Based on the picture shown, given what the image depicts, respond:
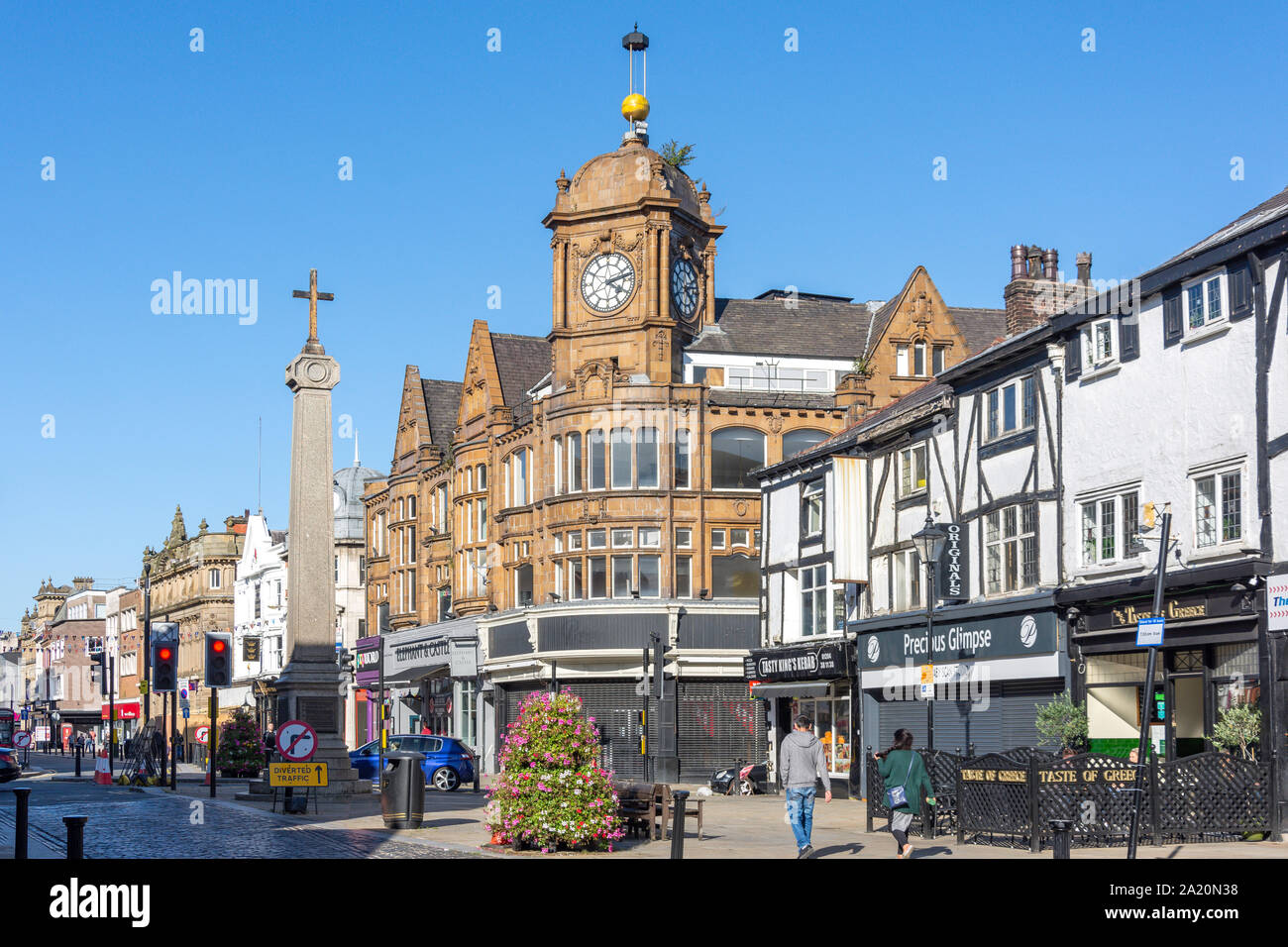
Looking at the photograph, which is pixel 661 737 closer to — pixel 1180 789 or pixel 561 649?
pixel 561 649

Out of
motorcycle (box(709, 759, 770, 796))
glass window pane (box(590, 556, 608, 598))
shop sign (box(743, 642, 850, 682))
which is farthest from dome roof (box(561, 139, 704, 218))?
motorcycle (box(709, 759, 770, 796))

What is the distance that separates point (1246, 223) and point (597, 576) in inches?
1239

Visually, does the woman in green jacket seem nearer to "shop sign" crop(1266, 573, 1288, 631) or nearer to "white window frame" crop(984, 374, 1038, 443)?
"shop sign" crop(1266, 573, 1288, 631)

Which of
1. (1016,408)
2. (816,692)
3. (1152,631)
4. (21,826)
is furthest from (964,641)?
(21,826)

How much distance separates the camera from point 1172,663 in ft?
88.9

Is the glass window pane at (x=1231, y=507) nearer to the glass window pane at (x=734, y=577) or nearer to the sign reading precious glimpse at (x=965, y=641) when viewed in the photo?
the sign reading precious glimpse at (x=965, y=641)

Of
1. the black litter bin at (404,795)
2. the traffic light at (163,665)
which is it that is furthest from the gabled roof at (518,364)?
the black litter bin at (404,795)

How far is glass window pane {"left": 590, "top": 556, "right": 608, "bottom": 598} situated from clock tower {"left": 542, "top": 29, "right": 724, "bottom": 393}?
6379 mm

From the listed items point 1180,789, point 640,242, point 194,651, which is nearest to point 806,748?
point 1180,789

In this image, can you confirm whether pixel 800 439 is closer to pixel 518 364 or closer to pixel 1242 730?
pixel 518 364

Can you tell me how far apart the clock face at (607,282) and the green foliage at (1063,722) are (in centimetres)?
2915

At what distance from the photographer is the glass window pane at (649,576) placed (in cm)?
→ 5394

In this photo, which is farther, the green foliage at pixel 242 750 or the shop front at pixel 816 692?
the green foliage at pixel 242 750
